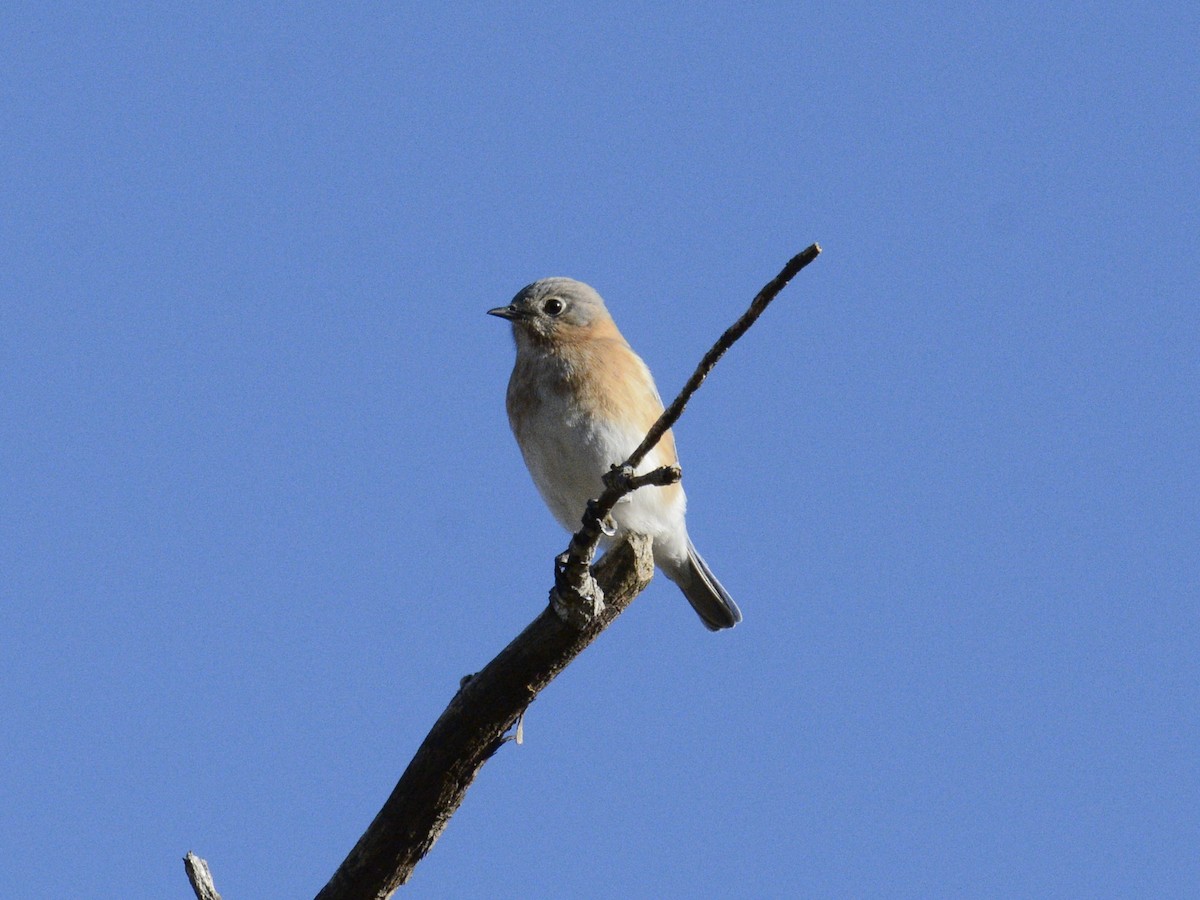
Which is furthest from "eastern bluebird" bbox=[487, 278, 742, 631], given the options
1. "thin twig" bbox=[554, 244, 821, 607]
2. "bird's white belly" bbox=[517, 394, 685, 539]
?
"thin twig" bbox=[554, 244, 821, 607]

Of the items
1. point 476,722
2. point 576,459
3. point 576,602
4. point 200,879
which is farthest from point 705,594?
point 200,879

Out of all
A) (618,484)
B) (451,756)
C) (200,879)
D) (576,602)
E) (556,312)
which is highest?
(556,312)

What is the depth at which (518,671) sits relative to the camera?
5.28 meters

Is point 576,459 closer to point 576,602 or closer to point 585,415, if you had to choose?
point 585,415

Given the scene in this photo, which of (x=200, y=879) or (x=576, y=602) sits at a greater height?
(x=576, y=602)

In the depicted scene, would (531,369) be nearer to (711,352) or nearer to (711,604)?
(711,604)

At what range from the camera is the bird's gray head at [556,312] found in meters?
8.71

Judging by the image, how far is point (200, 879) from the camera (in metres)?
4.96

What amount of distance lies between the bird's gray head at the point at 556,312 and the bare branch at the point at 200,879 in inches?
173

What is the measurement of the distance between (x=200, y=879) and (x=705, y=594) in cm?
489

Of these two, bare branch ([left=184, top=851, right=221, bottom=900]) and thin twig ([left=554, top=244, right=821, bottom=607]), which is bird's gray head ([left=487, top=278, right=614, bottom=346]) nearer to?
thin twig ([left=554, top=244, right=821, bottom=607])

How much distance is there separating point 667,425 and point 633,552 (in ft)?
3.27

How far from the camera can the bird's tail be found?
30.2 ft

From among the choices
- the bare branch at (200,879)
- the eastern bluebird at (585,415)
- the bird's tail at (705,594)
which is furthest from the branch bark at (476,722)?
the bird's tail at (705,594)
